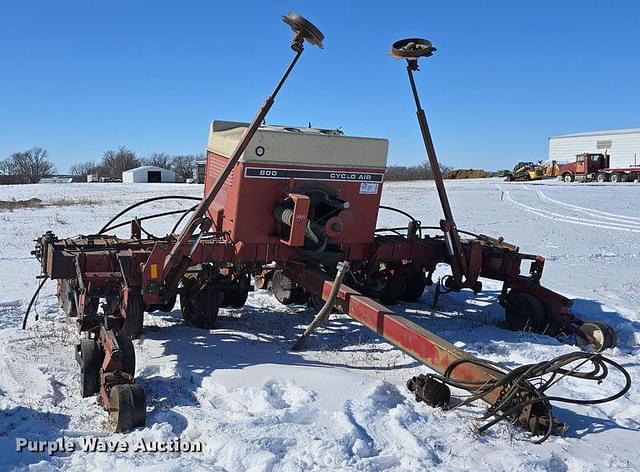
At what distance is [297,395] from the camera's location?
15.0ft

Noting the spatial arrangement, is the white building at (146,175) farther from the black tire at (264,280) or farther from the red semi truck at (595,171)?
the black tire at (264,280)

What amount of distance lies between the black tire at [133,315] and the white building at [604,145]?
2067 inches

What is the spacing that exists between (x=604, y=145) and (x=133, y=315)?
54302 millimetres

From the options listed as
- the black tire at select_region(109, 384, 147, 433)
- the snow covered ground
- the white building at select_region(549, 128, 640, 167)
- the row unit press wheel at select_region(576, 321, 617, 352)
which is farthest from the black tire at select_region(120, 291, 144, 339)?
the white building at select_region(549, 128, 640, 167)

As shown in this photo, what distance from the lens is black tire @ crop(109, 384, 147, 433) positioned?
4012 millimetres

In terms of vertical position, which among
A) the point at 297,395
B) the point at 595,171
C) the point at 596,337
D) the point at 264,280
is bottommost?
the point at 297,395

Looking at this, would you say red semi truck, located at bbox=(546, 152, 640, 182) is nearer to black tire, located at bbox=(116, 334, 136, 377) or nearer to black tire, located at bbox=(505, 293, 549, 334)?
black tire, located at bbox=(505, 293, 549, 334)

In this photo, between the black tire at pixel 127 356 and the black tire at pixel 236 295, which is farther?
the black tire at pixel 236 295

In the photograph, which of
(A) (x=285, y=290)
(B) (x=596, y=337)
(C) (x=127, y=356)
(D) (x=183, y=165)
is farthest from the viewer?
(D) (x=183, y=165)

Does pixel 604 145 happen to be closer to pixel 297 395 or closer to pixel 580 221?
pixel 580 221

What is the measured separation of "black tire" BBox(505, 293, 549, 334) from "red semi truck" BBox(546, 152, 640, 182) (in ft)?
137

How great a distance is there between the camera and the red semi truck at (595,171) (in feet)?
142

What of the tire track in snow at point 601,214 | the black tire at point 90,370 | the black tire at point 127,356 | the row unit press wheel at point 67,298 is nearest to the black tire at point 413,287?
the row unit press wheel at point 67,298

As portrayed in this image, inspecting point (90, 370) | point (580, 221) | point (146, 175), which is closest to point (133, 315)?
point (90, 370)
